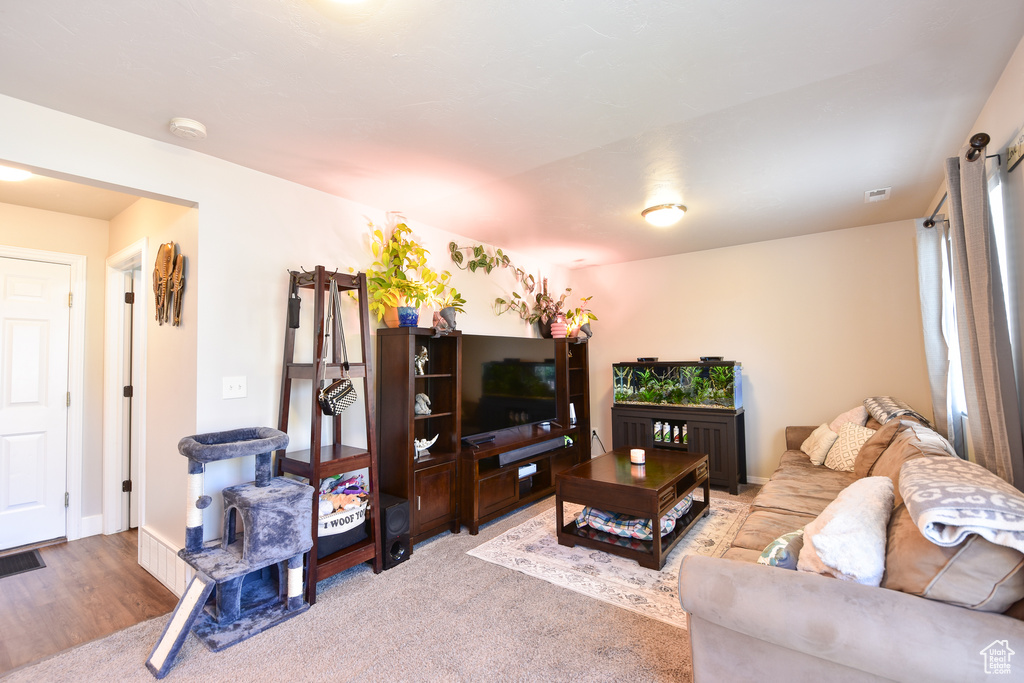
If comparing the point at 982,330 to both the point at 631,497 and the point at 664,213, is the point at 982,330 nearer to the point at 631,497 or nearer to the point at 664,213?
the point at 631,497

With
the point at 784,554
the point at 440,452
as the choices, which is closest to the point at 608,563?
the point at 440,452

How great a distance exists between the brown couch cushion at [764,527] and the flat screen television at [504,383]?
1910mm

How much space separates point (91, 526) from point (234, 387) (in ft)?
7.11

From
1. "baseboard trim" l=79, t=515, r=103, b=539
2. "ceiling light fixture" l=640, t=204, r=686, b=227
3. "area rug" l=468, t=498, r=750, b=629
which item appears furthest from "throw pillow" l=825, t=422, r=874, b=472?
"baseboard trim" l=79, t=515, r=103, b=539

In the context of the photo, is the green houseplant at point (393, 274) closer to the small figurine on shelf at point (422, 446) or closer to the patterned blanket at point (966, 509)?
the small figurine on shelf at point (422, 446)

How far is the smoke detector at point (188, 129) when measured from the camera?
6.89 ft

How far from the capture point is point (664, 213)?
3361 millimetres

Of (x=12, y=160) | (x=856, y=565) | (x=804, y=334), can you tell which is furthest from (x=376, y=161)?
(x=804, y=334)

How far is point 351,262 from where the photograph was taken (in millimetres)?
3176

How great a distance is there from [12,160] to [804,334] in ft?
18.0

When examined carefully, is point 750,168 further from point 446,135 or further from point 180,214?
point 180,214

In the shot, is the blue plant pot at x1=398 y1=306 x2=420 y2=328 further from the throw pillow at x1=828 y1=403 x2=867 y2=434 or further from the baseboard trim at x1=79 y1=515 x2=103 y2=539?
the throw pillow at x1=828 y1=403 x2=867 y2=434

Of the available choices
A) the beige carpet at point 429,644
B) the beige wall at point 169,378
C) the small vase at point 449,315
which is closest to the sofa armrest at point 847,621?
the beige carpet at point 429,644

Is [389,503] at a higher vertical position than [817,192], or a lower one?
lower
